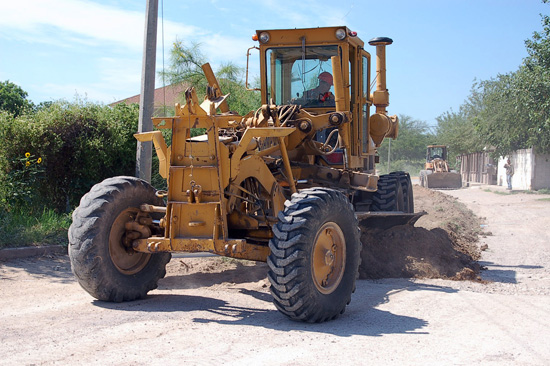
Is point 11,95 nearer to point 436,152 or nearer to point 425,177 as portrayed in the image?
point 425,177

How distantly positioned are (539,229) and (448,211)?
3217 millimetres

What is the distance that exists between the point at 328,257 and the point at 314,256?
22 cm

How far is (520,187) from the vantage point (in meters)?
36.3

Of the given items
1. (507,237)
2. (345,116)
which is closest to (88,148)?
(345,116)

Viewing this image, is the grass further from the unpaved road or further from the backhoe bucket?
the backhoe bucket

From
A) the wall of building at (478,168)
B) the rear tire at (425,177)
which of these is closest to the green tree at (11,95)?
the rear tire at (425,177)

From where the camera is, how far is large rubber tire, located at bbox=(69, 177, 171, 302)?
6609mm

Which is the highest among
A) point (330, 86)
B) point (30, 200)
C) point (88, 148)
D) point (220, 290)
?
point (330, 86)

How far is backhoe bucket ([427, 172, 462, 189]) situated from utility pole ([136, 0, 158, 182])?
2986 cm

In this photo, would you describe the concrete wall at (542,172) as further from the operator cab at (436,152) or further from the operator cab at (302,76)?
the operator cab at (302,76)

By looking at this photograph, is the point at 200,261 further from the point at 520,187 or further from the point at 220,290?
the point at 520,187

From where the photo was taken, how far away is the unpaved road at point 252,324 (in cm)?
491

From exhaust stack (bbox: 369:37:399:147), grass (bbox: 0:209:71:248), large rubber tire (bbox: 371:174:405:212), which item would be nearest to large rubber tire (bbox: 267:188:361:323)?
large rubber tire (bbox: 371:174:405:212)

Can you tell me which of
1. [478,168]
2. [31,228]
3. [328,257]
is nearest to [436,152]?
[478,168]
